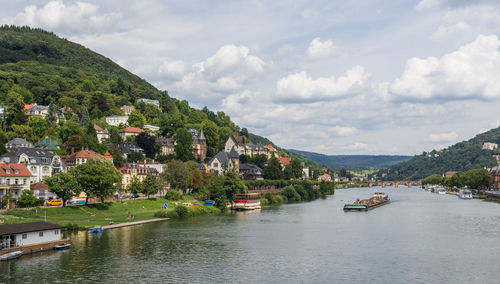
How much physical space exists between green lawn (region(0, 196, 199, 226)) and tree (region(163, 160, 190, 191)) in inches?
439

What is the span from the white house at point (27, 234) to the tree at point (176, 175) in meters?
63.4

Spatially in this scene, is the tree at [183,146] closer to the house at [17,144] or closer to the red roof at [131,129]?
the red roof at [131,129]

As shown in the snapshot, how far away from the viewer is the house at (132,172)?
132 metres

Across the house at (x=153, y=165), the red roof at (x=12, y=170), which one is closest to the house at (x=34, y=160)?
the red roof at (x=12, y=170)

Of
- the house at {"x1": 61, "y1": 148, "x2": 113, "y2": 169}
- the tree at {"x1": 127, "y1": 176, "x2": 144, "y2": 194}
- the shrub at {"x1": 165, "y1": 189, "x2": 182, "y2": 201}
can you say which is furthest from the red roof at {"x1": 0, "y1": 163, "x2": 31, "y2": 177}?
the shrub at {"x1": 165, "y1": 189, "x2": 182, "y2": 201}

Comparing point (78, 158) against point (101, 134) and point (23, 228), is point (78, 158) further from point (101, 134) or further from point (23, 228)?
point (23, 228)

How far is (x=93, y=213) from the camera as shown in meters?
96.5

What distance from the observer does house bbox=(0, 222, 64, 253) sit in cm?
6065

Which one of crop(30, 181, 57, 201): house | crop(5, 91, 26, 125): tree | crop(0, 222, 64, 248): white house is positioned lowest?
crop(0, 222, 64, 248): white house

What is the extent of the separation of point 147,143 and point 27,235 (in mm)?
109611

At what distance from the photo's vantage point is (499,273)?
54.8m

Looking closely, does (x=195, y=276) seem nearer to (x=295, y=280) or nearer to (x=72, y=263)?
(x=295, y=280)

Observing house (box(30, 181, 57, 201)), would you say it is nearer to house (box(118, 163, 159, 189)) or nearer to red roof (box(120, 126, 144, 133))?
house (box(118, 163, 159, 189))

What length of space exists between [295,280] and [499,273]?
75.7 feet
